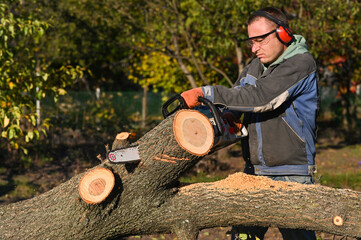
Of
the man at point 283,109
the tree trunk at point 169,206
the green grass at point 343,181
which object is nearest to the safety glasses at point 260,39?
the man at point 283,109

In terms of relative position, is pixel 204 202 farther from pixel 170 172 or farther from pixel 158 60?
pixel 158 60

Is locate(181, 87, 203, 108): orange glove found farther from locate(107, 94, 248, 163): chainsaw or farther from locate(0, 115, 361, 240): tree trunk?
locate(0, 115, 361, 240): tree trunk

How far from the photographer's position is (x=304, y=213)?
7.85 feet

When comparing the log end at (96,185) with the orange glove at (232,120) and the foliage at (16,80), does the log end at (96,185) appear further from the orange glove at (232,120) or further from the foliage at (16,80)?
the foliage at (16,80)

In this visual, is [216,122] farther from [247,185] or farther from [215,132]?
[247,185]

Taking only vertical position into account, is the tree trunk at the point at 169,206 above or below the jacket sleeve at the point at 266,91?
below

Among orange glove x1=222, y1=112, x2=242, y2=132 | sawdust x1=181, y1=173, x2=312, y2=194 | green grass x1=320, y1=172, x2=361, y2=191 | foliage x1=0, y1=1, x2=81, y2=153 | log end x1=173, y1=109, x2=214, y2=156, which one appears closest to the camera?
log end x1=173, y1=109, x2=214, y2=156

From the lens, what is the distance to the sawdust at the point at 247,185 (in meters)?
2.50

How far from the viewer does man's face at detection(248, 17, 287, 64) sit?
260cm

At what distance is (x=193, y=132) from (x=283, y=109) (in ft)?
2.23

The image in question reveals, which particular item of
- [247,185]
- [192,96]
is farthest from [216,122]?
[247,185]

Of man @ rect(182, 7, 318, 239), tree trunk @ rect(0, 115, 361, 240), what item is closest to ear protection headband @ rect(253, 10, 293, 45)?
man @ rect(182, 7, 318, 239)

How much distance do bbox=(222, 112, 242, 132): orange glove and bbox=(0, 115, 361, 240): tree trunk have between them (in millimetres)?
305

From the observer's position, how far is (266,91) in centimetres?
240
